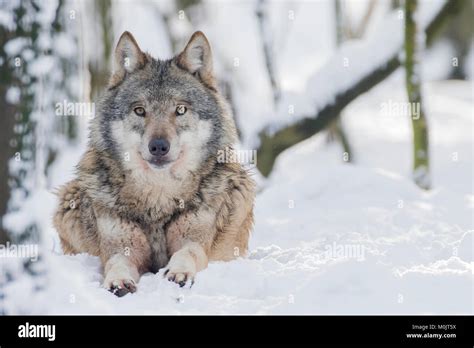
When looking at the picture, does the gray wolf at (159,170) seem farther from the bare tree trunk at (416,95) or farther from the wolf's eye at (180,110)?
the bare tree trunk at (416,95)

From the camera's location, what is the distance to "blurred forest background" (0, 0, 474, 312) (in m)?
4.90

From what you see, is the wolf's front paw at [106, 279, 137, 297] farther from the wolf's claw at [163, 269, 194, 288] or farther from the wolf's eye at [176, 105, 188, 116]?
the wolf's eye at [176, 105, 188, 116]

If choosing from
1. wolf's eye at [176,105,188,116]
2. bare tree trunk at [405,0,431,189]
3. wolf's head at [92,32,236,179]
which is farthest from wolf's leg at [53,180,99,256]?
bare tree trunk at [405,0,431,189]

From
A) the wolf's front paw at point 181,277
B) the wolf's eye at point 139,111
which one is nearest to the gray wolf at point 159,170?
the wolf's eye at point 139,111

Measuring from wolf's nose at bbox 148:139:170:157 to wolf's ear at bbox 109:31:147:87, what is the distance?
84 centimetres

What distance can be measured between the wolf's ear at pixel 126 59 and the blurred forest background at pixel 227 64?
1.05 feet

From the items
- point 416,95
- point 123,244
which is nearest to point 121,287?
point 123,244

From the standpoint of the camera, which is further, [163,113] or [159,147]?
[163,113]

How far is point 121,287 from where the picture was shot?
4.71 meters

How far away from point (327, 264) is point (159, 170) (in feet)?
4.44

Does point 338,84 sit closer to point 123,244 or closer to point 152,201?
point 152,201

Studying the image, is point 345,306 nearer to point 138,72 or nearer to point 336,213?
point 138,72
